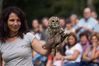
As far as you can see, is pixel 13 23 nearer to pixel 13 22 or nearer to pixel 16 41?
pixel 13 22

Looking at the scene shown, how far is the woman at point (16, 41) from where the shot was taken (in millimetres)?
5988

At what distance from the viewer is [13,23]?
6016mm

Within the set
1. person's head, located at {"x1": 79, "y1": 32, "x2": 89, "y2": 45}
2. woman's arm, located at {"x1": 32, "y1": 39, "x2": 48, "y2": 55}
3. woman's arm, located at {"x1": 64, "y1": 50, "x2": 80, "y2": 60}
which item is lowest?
woman's arm, located at {"x1": 64, "y1": 50, "x2": 80, "y2": 60}

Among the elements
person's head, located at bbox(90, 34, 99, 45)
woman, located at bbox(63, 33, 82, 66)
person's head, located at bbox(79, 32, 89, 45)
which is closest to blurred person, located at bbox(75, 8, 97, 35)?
person's head, located at bbox(79, 32, 89, 45)

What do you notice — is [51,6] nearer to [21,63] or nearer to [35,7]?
[35,7]

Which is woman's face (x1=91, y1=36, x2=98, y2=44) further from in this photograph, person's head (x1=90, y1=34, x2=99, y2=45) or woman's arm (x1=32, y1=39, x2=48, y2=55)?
woman's arm (x1=32, y1=39, x2=48, y2=55)

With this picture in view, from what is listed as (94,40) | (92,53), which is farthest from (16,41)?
(94,40)

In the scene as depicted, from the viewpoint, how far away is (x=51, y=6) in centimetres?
3881

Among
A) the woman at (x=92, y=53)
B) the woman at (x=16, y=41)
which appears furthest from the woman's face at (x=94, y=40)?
the woman at (x=16, y=41)

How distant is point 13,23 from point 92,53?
15.6 ft

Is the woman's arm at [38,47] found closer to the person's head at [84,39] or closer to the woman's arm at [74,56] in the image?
the woman's arm at [74,56]

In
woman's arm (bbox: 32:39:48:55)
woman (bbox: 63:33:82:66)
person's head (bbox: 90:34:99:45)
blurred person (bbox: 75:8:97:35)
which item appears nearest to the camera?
woman's arm (bbox: 32:39:48:55)

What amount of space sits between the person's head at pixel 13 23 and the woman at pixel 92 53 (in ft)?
14.9

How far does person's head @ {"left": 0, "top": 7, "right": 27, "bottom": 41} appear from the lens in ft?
19.7
